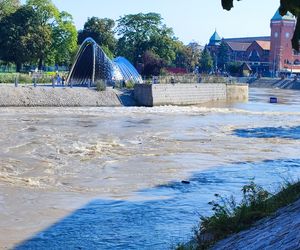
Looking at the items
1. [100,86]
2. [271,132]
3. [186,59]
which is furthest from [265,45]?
[271,132]

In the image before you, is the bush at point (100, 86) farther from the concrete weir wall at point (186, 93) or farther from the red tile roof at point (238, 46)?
the red tile roof at point (238, 46)

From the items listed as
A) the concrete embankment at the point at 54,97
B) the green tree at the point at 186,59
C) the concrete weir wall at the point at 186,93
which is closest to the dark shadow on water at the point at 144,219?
the concrete embankment at the point at 54,97

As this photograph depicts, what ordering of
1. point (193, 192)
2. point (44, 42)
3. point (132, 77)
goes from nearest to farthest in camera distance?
1. point (193, 192)
2. point (132, 77)
3. point (44, 42)

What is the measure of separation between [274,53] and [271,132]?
343 feet

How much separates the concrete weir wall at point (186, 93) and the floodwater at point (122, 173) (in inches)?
566

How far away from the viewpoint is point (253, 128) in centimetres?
3991

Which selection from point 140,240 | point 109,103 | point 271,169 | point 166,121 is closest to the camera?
point 140,240

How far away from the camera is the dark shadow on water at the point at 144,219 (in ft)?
40.4

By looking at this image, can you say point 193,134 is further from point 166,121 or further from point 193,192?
point 193,192

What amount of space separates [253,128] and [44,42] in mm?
41177

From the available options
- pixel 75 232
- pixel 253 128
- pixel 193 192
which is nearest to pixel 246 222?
pixel 75 232

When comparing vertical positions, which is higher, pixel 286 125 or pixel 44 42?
pixel 44 42

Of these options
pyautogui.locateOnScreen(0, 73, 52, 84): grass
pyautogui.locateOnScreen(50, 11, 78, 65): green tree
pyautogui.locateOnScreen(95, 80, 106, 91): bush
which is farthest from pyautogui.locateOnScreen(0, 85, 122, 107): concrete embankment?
pyautogui.locateOnScreen(50, 11, 78, 65): green tree

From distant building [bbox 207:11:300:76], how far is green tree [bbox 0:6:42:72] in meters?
67.5
